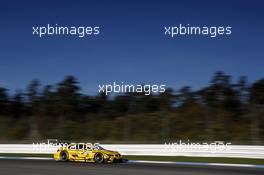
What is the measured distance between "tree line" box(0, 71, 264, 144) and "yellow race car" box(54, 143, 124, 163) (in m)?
17.5

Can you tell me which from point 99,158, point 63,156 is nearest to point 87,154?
point 99,158

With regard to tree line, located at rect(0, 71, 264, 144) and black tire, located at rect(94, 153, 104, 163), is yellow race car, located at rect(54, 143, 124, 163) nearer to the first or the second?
black tire, located at rect(94, 153, 104, 163)

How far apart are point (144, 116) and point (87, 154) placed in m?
22.8

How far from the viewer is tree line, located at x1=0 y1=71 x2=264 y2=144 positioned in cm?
4031

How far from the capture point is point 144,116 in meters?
43.5

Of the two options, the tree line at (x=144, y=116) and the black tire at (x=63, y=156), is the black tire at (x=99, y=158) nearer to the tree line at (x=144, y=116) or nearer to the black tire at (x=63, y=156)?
the black tire at (x=63, y=156)

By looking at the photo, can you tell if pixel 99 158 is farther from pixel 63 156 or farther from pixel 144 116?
pixel 144 116

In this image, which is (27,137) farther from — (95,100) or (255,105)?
(255,105)

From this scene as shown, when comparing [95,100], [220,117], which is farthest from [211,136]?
[95,100]

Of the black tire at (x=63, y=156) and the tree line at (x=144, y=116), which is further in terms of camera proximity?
the tree line at (x=144, y=116)

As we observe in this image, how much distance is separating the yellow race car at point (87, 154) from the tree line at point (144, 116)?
1748cm

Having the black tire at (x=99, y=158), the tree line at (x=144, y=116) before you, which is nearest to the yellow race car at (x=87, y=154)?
the black tire at (x=99, y=158)

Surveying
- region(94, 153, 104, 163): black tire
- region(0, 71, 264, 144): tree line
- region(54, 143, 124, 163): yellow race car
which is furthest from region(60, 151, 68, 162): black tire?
region(0, 71, 264, 144): tree line

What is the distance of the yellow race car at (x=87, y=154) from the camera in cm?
2047
